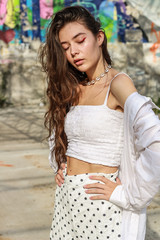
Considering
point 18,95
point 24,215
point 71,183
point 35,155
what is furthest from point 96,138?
point 18,95

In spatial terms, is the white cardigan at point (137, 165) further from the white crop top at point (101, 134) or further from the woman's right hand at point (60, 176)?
the woman's right hand at point (60, 176)

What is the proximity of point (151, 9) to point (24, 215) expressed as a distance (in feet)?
32.3

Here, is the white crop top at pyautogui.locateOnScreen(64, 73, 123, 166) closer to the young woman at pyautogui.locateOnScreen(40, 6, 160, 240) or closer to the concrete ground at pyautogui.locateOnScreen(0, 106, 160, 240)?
the young woman at pyautogui.locateOnScreen(40, 6, 160, 240)

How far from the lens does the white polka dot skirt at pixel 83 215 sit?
1.70m

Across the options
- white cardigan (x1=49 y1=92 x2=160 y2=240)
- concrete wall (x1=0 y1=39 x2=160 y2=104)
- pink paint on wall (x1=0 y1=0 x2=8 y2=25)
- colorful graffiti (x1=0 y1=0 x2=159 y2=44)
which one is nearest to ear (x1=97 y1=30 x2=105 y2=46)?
white cardigan (x1=49 y1=92 x2=160 y2=240)

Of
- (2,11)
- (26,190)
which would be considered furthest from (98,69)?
(2,11)

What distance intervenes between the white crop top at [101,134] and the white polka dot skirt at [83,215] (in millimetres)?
89

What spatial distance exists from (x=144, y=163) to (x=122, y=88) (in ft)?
1.15

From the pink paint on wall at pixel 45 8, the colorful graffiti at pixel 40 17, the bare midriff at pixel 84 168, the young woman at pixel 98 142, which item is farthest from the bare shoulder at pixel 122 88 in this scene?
the pink paint on wall at pixel 45 8

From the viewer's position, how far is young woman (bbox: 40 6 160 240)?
158cm

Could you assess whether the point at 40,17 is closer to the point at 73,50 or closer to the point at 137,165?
the point at 73,50

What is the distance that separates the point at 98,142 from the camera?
1.74 m

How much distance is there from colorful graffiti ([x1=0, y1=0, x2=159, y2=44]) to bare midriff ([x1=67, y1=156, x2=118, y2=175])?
34.1ft

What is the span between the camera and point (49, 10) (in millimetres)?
12039
